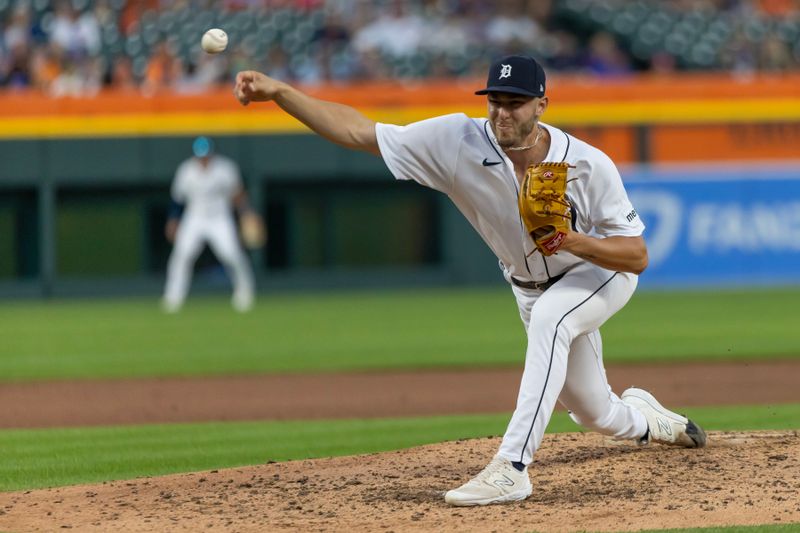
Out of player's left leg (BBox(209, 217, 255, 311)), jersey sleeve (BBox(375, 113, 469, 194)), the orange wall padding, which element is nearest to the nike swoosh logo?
jersey sleeve (BBox(375, 113, 469, 194))

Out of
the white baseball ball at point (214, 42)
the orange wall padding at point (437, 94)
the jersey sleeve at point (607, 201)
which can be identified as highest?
the orange wall padding at point (437, 94)

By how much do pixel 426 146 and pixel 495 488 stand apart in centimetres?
132

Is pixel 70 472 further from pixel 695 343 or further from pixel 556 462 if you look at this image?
pixel 695 343

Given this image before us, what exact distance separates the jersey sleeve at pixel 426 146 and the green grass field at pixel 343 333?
5.23 m

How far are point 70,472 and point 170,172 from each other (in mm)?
11795

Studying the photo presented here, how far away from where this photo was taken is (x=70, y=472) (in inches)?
231

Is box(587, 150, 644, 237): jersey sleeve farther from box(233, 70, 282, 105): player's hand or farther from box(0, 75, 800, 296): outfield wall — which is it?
box(0, 75, 800, 296): outfield wall

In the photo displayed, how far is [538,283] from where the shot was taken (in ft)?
16.9

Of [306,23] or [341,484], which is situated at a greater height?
[306,23]

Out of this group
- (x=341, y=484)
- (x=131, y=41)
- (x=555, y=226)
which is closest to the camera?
(x=555, y=226)

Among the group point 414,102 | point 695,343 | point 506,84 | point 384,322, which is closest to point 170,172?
point 414,102

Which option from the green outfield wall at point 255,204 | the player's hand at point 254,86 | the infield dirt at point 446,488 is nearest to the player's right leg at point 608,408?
the infield dirt at point 446,488

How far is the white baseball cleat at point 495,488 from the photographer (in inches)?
183

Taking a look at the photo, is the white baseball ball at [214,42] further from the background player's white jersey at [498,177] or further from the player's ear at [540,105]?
the player's ear at [540,105]
